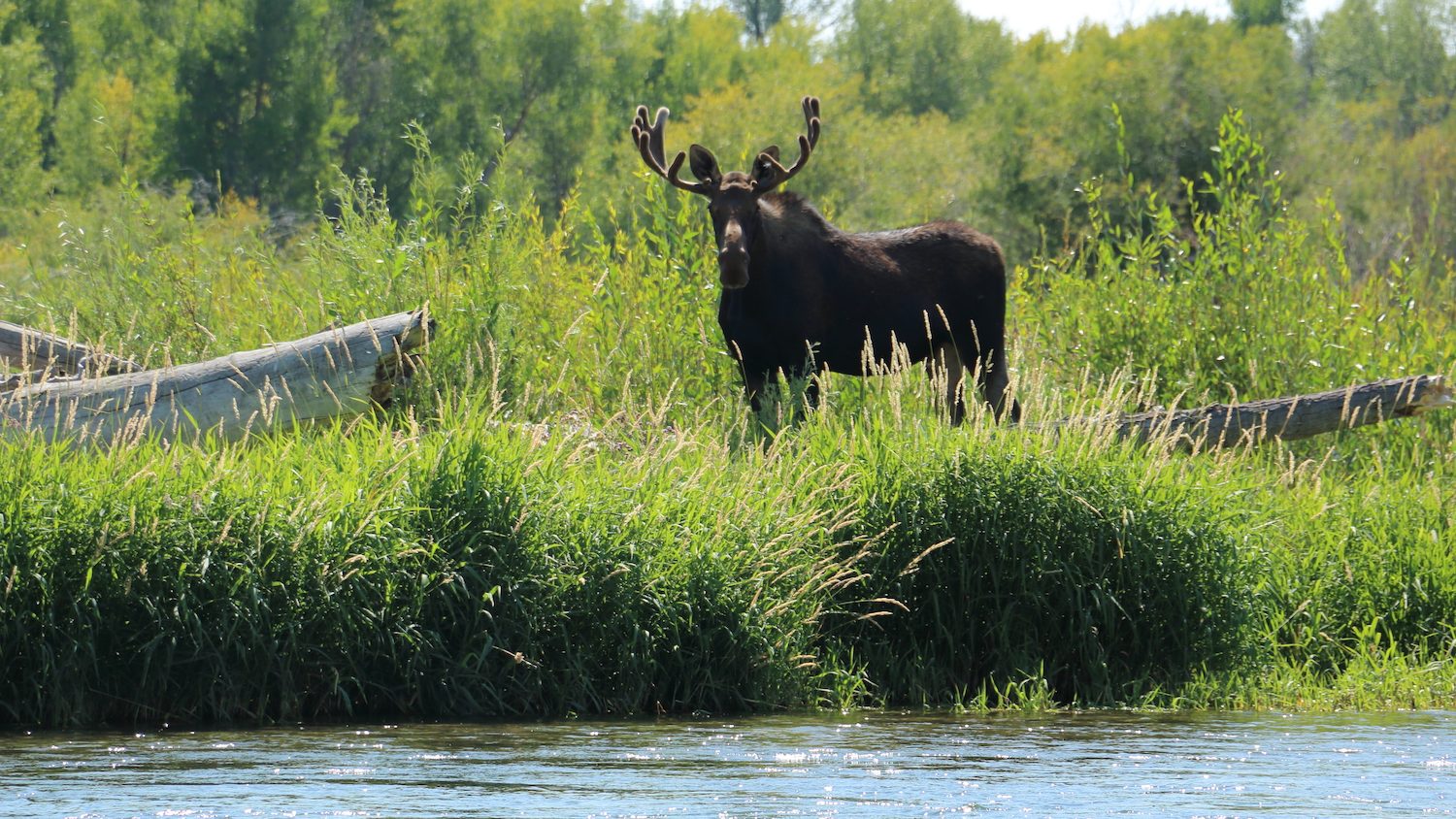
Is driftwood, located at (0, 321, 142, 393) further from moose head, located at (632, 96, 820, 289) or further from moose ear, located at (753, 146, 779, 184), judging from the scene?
moose ear, located at (753, 146, 779, 184)

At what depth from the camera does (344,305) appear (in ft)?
38.9

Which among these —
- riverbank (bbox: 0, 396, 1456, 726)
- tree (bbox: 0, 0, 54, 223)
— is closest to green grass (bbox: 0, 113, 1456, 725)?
riverbank (bbox: 0, 396, 1456, 726)

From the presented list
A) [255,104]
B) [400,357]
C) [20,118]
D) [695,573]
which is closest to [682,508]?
[695,573]

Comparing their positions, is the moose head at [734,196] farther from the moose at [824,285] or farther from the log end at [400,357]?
the log end at [400,357]

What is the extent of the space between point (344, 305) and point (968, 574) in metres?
5.30

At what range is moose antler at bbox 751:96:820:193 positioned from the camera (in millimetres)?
11078

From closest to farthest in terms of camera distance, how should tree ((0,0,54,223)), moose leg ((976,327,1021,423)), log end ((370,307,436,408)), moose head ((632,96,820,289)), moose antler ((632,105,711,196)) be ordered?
log end ((370,307,436,408)), moose head ((632,96,820,289)), moose antler ((632,105,711,196)), moose leg ((976,327,1021,423)), tree ((0,0,54,223))

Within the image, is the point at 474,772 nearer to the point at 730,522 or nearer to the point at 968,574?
the point at 730,522

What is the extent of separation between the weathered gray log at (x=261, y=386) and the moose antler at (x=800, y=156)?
8.68 feet

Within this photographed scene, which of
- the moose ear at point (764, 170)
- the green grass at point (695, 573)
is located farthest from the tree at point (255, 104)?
the green grass at point (695, 573)

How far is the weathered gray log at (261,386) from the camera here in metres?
8.98

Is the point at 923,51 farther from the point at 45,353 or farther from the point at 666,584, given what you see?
the point at 666,584

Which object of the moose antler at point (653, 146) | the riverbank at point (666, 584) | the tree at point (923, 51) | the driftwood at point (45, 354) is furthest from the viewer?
the tree at point (923, 51)

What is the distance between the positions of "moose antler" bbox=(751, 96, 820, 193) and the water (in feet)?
14.4
